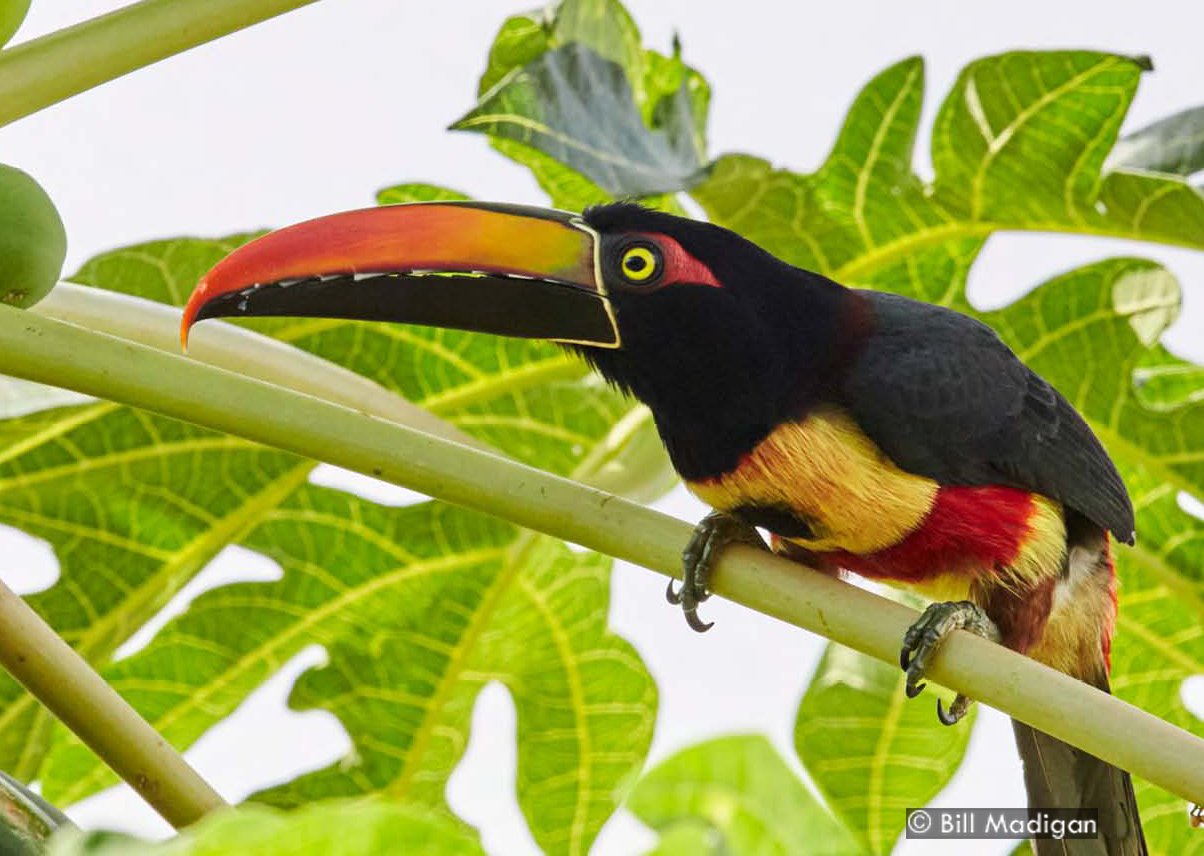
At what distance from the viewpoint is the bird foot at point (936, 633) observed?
1912 mm

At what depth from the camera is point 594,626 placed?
3170 millimetres

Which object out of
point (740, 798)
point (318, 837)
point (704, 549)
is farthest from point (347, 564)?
point (318, 837)

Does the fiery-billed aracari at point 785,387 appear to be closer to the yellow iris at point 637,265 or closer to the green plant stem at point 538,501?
the yellow iris at point 637,265

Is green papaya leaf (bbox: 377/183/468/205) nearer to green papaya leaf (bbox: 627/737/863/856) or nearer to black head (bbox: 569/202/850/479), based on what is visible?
black head (bbox: 569/202/850/479)

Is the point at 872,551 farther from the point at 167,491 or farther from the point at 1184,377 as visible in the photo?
the point at 167,491

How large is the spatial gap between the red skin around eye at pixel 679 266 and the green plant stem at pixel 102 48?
814mm

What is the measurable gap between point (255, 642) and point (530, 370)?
0.73m

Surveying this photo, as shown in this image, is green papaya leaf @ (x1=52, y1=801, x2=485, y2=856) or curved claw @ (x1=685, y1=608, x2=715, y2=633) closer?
green papaya leaf @ (x1=52, y1=801, x2=485, y2=856)

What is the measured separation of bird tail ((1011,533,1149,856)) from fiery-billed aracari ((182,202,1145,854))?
78mm

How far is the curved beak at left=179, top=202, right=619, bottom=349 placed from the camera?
210 cm

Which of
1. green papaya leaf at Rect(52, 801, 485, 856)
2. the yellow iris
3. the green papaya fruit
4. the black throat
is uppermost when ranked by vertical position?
→ the yellow iris

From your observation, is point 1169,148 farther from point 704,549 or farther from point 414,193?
point 414,193

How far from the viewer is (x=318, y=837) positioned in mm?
726

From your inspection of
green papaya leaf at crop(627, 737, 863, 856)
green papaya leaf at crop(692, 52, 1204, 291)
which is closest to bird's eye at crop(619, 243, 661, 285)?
green papaya leaf at crop(692, 52, 1204, 291)
